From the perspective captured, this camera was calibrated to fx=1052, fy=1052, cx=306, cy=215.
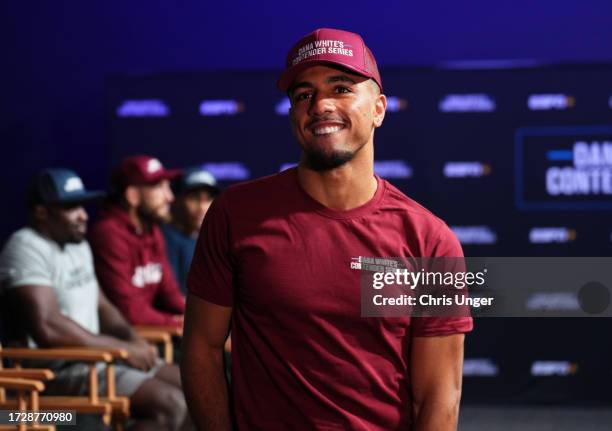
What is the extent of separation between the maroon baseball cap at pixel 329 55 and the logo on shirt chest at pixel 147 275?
270 centimetres

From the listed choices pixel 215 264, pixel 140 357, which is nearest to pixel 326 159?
pixel 215 264

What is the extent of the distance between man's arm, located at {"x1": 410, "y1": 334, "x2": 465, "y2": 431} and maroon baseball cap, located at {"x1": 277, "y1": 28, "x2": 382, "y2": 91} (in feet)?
1.53

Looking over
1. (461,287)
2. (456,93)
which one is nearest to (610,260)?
(456,93)

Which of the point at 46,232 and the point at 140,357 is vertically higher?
the point at 46,232

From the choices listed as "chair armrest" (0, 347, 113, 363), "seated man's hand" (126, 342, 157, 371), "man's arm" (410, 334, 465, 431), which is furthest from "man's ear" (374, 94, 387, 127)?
"seated man's hand" (126, 342, 157, 371)

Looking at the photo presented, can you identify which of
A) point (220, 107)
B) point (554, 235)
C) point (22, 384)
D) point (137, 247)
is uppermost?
point (220, 107)

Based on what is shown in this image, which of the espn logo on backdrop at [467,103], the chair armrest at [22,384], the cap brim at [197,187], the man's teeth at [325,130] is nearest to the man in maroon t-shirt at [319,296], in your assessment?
the man's teeth at [325,130]

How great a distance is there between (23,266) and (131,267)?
80cm

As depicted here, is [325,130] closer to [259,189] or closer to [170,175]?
[259,189]

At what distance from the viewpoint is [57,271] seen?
3734 millimetres

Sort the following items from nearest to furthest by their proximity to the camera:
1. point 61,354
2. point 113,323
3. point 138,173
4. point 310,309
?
point 310,309, point 61,354, point 113,323, point 138,173

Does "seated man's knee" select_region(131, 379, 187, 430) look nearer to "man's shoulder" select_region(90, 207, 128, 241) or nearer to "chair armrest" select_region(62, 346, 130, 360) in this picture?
"chair armrest" select_region(62, 346, 130, 360)

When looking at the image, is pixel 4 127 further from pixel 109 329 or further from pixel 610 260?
pixel 610 260

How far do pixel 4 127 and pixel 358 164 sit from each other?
4.39m
